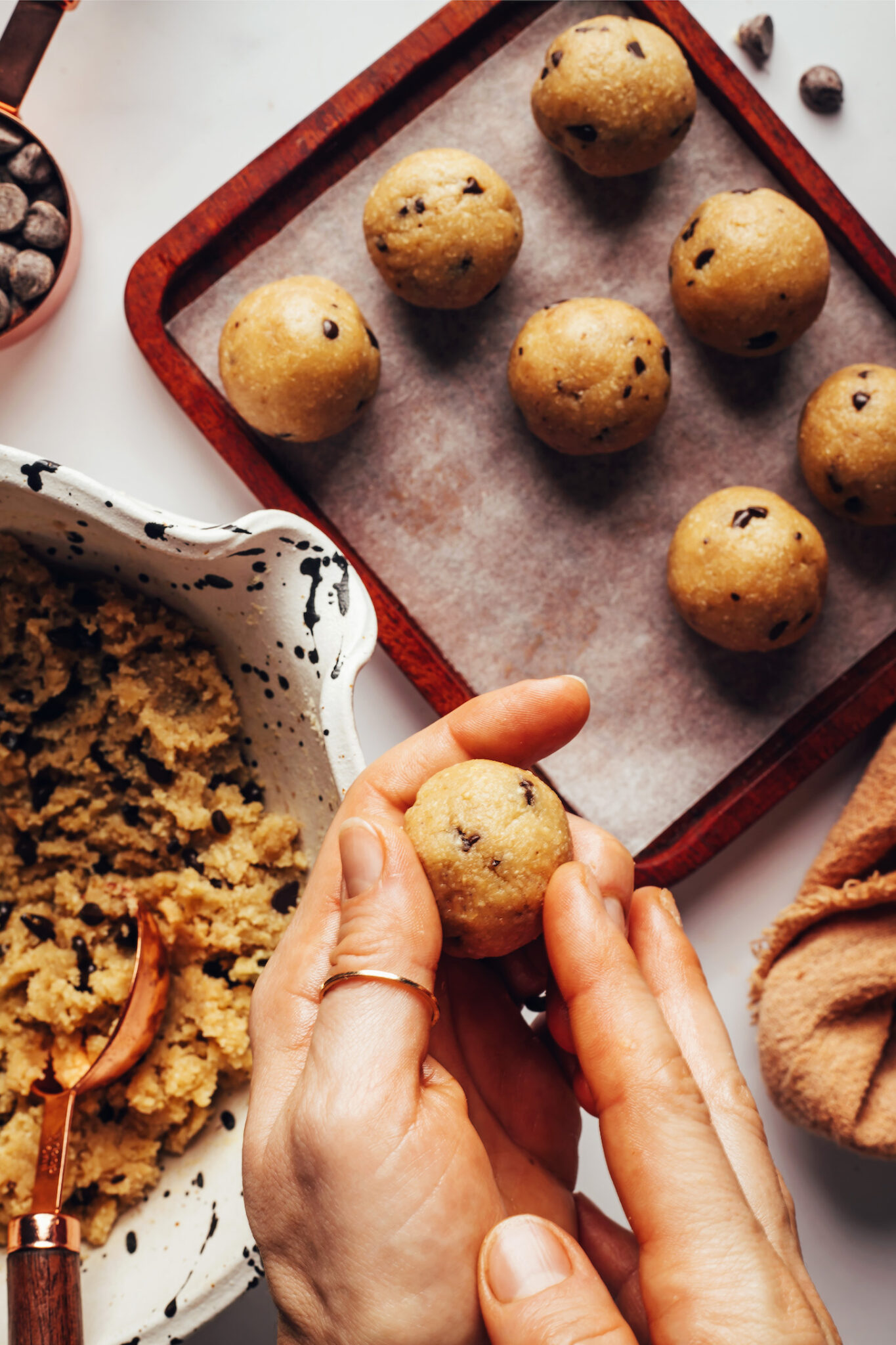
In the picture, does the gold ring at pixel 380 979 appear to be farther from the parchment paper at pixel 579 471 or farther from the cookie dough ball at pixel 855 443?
the cookie dough ball at pixel 855 443

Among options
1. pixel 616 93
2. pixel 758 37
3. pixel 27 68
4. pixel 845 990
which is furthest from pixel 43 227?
pixel 845 990

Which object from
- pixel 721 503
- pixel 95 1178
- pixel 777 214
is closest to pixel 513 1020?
pixel 95 1178

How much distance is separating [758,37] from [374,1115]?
136 cm

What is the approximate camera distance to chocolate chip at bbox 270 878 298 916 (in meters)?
1.04

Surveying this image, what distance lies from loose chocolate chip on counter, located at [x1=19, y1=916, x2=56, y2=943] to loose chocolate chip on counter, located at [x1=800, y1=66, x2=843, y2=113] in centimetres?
141

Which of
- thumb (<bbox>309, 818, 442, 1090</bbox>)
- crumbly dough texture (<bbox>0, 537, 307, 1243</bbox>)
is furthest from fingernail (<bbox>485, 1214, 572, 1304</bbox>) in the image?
crumbly dough texture (<bbox>0, 537, 307, 1243</bbox>)

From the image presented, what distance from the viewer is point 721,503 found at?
1194mm

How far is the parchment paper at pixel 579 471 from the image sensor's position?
1.26 m

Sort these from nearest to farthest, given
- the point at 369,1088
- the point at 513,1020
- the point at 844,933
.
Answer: the point at 369,1088
the point at 513,1020
the point at 844,933

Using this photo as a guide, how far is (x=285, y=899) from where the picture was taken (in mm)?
1041

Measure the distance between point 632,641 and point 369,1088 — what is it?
76 cm

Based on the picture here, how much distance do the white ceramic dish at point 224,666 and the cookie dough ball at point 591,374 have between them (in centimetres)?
42

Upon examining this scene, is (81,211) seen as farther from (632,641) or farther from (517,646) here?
(632,641)

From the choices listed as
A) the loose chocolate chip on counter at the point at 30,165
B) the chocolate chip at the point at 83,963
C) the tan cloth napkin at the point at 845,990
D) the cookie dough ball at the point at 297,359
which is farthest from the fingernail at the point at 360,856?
the loose chocolate chip on counter at the point at 30,165
